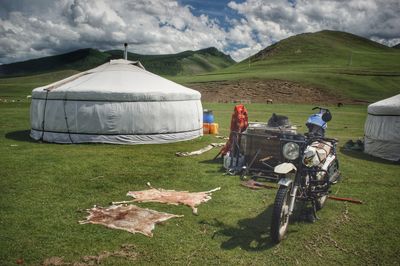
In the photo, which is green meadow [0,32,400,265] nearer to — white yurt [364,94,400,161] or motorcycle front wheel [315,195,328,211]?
motorcycle front wheel [315,195,328,211]

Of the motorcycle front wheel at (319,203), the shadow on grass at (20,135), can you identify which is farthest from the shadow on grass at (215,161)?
the shadow on grass at (20,135)

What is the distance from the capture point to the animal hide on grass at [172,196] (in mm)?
6845

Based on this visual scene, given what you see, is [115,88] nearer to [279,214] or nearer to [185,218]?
[185,218]

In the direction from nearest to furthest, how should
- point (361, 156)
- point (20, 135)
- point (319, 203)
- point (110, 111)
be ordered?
point (319, 203)
point (361, 156)
point (110, 111)
point (20, 135)

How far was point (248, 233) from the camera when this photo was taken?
5508mm

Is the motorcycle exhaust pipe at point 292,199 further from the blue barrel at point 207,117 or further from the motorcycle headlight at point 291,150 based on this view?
the blue barrel at point 207,117

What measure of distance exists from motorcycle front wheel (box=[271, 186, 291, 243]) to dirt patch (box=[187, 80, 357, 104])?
128 feet

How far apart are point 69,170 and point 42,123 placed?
556 cm

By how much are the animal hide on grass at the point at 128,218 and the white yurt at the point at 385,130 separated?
29.3 ft

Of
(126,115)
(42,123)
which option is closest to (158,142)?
(126,115)

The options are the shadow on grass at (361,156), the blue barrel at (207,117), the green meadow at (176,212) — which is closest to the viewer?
the green meadow at (176,212)

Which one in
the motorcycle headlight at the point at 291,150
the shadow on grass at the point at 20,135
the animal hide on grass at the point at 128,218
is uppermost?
the motorcycle headlight at the point at 291,150

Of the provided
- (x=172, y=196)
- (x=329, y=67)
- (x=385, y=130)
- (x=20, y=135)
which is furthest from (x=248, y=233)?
(x=329, y=67)

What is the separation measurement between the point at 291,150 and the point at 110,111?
9072mm
